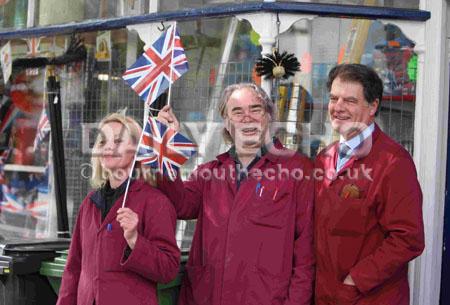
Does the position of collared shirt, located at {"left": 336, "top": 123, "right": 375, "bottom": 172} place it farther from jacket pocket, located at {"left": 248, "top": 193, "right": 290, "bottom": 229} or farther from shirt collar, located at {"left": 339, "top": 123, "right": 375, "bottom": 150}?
jacket pocket, located at {"left": 248, "top": 193, "right": 290, "bottom": 229}

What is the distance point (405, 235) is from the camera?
3.65 meters

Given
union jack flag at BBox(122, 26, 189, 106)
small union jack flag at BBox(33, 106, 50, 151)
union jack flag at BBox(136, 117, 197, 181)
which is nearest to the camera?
union jack flag at BBox(136, 117, 197, 181)

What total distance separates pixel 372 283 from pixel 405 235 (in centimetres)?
28

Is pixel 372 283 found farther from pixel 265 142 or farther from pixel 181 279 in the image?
pixel 181 279

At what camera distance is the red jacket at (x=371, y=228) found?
Result: 3664mm

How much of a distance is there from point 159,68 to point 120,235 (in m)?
1.05

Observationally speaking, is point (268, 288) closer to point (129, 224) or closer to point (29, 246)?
point (129, 224)

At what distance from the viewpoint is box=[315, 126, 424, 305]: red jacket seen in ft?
12.0

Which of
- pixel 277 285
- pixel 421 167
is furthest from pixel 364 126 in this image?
pixel 421 167

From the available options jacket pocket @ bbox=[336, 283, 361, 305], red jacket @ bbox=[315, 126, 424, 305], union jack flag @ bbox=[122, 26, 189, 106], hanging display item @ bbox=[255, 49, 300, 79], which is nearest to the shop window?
hanging display item @ bbox=[255, 49, 300, 79]

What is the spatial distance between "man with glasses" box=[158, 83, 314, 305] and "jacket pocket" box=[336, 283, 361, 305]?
0.16 m

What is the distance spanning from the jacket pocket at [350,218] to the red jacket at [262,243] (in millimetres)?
167

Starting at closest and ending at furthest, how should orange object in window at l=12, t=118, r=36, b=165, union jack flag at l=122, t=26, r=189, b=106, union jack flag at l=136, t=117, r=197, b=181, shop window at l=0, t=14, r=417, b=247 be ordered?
union jack flag at l=136, t=117, r=197, b=181 → union jack flag at l=122, t=26, r=189, b=106 → shop window at l=0, t=14, r=417, b=247 → orange object in window at l=12, t=118, r=36, b=165

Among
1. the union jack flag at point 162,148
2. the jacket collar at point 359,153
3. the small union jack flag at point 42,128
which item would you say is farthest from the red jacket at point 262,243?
the small union jack flag at point 42,128
